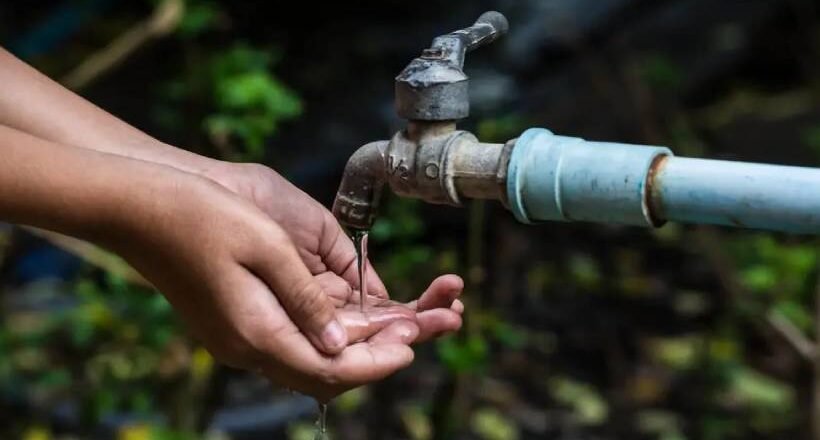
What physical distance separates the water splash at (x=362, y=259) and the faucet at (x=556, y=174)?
11 centimetres

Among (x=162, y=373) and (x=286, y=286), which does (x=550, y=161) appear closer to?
(x=286, y=286)

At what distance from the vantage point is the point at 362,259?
1724 mm

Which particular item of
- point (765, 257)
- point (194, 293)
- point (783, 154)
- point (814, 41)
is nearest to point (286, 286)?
point (194, 293)

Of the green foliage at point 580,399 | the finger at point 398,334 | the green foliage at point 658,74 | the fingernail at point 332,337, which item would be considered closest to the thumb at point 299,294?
the fingernail at point 332,337

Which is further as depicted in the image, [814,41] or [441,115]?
[814,41]

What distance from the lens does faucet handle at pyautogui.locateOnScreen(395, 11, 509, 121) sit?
142cm

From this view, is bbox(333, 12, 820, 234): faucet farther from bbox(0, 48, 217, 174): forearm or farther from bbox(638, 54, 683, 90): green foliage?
bbox(638, 54, 683, 90): green foliage

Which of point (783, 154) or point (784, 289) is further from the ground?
point (783, 154)

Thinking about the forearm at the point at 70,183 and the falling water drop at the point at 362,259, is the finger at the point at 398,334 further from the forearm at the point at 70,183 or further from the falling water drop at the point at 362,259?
the forearm at the point at 70,183

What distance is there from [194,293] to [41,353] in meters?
1.77

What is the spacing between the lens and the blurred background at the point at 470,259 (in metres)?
2.75

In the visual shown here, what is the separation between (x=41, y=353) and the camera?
3039mm

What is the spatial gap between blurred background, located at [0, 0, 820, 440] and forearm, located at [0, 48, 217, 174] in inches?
29.1

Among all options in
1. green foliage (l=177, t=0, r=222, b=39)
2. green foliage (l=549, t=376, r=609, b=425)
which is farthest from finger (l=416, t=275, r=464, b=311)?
green foliage (l=549, t=376, r=609, b=425)
